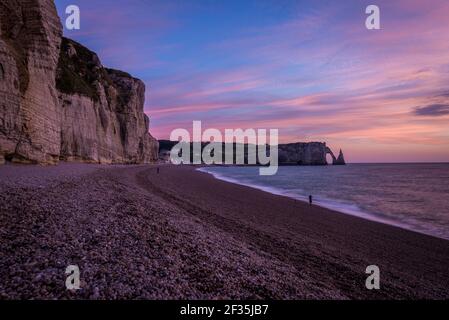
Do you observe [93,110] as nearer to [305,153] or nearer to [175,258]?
[175,258]

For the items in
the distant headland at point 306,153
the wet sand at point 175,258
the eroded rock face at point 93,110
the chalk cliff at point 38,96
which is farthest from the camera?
the distant headland at point 306,153

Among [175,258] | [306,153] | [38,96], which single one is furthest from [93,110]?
[306,153]

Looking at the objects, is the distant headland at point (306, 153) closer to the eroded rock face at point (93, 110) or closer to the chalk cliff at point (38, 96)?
the eroded rock face at point (93, 110)

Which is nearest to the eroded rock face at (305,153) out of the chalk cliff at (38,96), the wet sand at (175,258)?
the chalk cliff at (38,96)

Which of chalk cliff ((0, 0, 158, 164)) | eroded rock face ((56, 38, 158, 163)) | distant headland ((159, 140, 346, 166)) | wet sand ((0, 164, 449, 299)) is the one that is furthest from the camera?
distant headland ((159, 140, 346, 166))

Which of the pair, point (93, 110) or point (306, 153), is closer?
point (93, 110)

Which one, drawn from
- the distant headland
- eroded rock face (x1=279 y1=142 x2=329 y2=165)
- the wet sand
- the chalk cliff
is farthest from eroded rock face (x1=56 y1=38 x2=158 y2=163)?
eroded rock face (x1=279 y1=142 x2=329 y2=165)

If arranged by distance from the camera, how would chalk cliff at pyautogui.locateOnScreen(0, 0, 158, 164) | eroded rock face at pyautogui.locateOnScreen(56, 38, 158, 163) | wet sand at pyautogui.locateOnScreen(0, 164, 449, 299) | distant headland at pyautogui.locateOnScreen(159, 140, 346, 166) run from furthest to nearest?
1. distant headland at pyautogui.locateOnScreen(159, 140, 346, 166)
2. eroded rock face at pyautogui.locateOnScreen(56, 38, 158, 163)
3. chalk cliff at pyautogui.locateOnScreen(0, 0, 158, 164)
4. wet sand at pyautogui.locateOnScreen(0, 164, 449, 299)

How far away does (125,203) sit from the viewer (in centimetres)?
1070

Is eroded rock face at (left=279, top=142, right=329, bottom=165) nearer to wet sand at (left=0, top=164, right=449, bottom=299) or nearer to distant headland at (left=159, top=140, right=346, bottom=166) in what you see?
distant headland at (left=159, top=140, right=346, bottom=166)

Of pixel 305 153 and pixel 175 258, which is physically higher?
pixel 305 153

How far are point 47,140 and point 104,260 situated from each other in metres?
24.2

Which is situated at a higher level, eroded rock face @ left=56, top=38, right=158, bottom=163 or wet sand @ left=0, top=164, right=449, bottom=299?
eroded rock face @ left=56, top=38, right=158, bottom=163

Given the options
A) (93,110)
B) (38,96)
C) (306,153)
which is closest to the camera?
(38,96)
